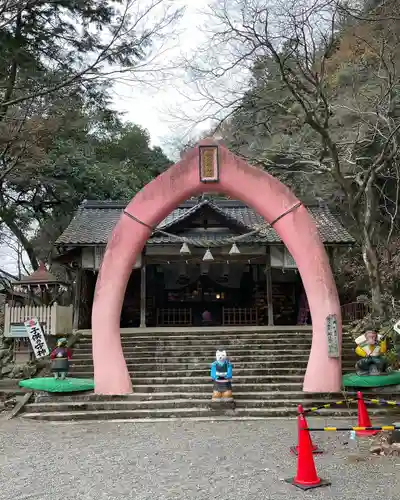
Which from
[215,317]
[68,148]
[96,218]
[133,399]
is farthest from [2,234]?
[133,399]

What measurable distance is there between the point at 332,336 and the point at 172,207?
447 centimetres

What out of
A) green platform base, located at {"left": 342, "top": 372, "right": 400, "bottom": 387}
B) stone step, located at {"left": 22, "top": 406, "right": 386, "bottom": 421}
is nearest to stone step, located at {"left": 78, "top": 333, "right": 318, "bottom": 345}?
green platform base, located at {"left": 342, "top": 372, "right": 400, "bottom": 387}

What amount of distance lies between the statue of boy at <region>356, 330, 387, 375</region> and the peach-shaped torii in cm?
73

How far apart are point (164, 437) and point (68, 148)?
19.4 m

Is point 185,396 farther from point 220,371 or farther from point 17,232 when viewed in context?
point 17,232

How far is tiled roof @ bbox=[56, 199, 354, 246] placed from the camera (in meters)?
16.7

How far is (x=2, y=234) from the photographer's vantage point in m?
26.9

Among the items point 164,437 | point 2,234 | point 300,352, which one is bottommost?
point 164,437

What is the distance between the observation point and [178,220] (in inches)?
682

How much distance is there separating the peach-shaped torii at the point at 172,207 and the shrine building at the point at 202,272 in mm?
6340

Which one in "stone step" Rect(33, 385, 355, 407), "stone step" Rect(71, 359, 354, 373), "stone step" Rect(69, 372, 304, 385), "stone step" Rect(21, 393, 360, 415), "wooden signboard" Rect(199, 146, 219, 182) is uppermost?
"wooden signboard" Rect(199, 146, 219, 182)

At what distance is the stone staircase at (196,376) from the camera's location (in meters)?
9.59

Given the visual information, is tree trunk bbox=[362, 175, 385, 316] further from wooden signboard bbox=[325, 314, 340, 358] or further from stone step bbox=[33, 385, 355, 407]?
stone step bbox=[33, 385, 355, 407]

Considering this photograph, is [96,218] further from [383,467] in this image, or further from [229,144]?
[383,467]
